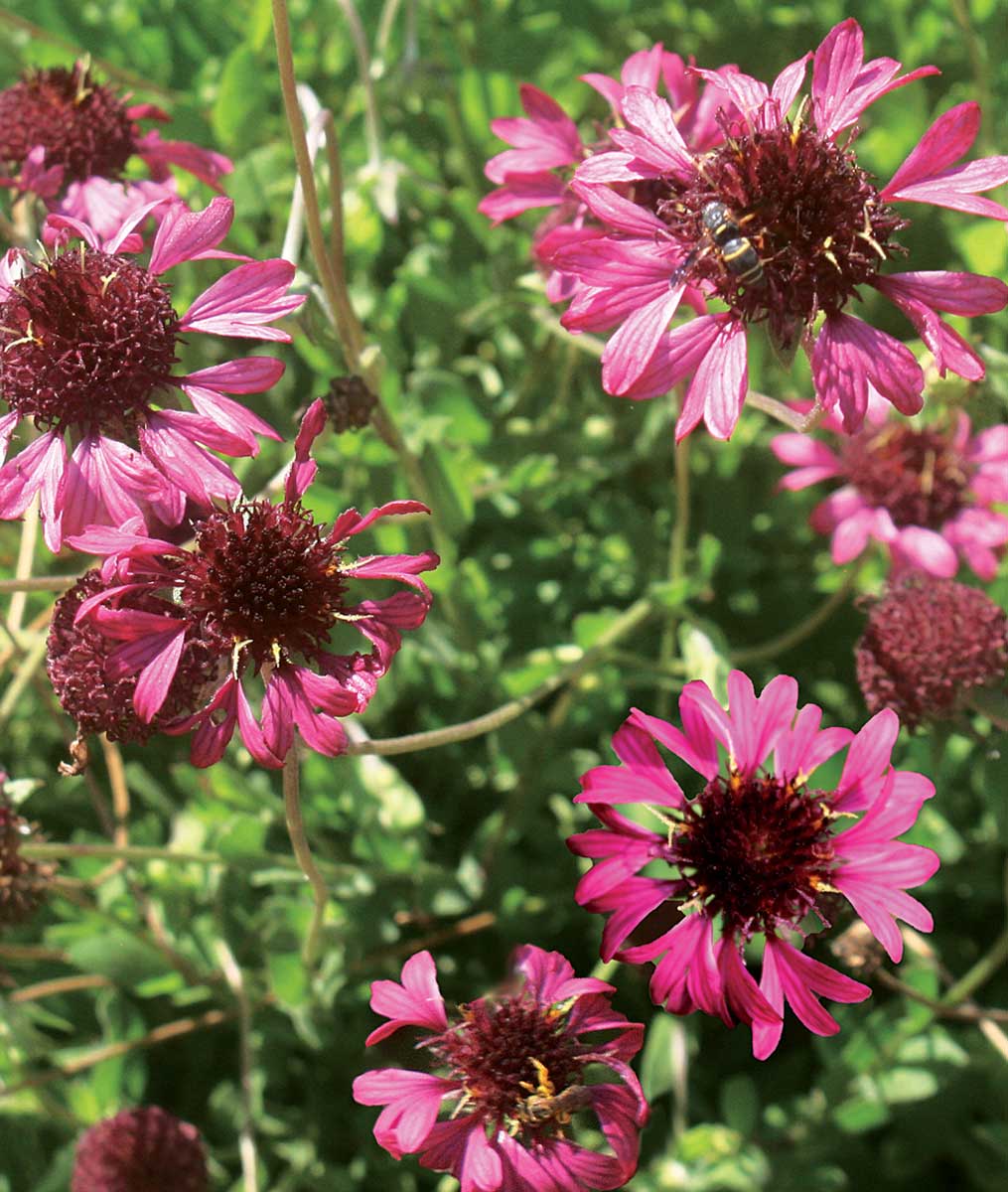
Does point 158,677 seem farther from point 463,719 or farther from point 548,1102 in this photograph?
point 463,719

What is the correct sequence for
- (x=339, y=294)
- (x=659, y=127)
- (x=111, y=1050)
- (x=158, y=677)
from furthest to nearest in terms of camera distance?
(x=111, y=1050) → (x=339, y=294) → (x=659, y=127) → (x=158, y=677)

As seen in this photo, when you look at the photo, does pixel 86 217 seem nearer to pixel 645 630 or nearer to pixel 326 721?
pixel 326 721

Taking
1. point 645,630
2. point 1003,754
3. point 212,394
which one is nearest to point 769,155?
point 212,394

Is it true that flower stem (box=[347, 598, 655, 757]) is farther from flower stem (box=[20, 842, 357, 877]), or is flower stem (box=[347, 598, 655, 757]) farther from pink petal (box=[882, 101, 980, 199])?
pink petal (box=[882, 101, 980, 199])

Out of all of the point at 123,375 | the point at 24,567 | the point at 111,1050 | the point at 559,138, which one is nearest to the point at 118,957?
the point at 111,1050

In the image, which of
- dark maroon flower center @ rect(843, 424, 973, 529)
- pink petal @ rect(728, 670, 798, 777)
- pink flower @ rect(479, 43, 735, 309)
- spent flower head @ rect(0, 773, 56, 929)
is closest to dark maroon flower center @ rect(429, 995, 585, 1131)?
pink petal @ rect(728, 670, 798, 777)

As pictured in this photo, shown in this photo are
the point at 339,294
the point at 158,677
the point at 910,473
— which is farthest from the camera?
the point at 910,473

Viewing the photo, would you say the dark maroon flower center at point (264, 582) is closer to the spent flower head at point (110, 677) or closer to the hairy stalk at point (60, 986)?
→ the spent flower head at point (110, 677)
